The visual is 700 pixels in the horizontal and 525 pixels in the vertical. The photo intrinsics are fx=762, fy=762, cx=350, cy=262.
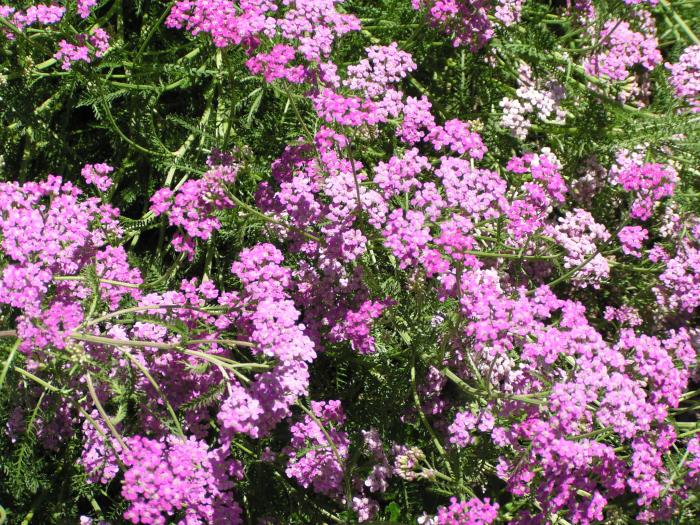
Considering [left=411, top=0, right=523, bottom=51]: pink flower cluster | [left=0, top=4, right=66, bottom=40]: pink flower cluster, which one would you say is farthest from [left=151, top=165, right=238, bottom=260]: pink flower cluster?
[left=411, top=0, right=523, bottom=51]: pink flower cluster

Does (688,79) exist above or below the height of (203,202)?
above

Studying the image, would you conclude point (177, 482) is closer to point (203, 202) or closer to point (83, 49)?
point (203, 202)

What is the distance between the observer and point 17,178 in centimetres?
456

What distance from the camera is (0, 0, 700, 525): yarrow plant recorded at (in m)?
3.23

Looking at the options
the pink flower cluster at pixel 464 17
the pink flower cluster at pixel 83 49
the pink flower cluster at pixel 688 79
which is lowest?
the pink flower cluster at pixel 83 49

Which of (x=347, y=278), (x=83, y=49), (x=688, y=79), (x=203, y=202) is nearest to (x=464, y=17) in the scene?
(x=688, y=79)

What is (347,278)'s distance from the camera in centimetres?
360

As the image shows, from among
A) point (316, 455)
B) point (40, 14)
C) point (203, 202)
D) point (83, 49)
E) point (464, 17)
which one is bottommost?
point (316, 455)

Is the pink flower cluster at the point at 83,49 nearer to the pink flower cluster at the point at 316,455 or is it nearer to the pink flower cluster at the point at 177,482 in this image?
the pink flower cluster at the point at 177,482

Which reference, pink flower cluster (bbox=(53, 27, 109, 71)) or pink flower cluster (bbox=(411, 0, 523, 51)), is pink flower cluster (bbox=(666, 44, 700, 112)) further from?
pink flower cluster (bbox=(53, 27, 109, 71))

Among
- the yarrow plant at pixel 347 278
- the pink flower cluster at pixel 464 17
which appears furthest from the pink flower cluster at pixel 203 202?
the pink flower cluster at pixel 464 17

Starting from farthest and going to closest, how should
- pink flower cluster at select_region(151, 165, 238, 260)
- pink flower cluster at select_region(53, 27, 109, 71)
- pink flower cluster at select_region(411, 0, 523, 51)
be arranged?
1. pink flower cluster at select_region(411, 0, 523, 51)
2. pink flower cluster at select_region(53, 27, 109, 71)
3. pink flower cluster at select_region(151, 165, 238, 260)

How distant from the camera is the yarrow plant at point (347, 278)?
10.6 feet

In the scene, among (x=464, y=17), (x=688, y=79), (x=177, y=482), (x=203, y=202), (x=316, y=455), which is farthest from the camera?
(x=688, y=79)
